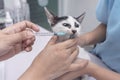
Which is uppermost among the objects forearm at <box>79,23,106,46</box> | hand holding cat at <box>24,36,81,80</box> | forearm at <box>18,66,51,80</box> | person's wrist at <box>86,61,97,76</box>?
hand holding cat at <box>24,36,81,80</box>

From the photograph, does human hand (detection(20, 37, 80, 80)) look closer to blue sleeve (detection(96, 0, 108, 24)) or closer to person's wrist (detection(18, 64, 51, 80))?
person's wrist (detection(18, 64, 51, 80))

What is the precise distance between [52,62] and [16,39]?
173 millimetres

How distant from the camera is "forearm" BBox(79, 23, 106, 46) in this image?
0.98 m

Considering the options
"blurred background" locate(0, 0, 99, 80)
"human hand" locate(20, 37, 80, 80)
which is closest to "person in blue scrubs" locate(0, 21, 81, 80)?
"human hand" locate(20, 37, 80, 80)

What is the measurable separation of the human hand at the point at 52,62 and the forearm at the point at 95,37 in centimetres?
34

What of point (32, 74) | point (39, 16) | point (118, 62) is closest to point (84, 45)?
point (118, 62)

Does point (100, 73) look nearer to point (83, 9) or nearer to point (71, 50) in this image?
point (71, 50)

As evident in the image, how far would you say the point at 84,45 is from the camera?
3.24 feet

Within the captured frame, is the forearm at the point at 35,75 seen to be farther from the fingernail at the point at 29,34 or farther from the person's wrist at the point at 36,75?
the fingernail at the point at 29,34

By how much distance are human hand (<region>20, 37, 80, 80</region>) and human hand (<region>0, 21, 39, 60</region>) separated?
0.13 meters

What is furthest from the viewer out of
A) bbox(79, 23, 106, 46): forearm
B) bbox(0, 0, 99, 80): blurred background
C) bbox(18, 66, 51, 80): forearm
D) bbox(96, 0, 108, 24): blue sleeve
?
bbox(0, 0, 99, 80): blurred background

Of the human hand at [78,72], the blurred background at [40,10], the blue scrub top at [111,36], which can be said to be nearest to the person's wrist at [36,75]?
the human hand at [78,72]

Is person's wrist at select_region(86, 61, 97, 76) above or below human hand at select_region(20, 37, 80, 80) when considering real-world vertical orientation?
below

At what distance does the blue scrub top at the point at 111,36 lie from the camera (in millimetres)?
780
